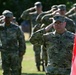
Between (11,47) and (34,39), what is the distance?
222cm

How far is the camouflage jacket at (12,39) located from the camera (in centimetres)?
1237

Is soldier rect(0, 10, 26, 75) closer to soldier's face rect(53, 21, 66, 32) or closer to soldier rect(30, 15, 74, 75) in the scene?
soldier rect(30, 15, 74, 75)

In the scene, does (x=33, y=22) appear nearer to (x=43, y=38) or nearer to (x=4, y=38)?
(x=4, y=38)

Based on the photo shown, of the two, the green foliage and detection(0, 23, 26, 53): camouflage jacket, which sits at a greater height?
the green foliage

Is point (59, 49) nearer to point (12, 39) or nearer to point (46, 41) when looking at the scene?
point (46, 41)

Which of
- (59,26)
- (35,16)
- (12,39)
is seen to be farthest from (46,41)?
(35,16)

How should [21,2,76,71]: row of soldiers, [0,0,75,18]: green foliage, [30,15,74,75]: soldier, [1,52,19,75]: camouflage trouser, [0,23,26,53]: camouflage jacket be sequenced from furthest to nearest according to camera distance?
1. [0,0,75,18]: green foliage
2. [21,2,76,71]: row of soldiers
3. [1,52,19,75]: camouflage trouser
4. [0,23,26,53]: camouflage jacket
5. [30,15,74,75]: soldier

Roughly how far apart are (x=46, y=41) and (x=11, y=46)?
11.4 ft

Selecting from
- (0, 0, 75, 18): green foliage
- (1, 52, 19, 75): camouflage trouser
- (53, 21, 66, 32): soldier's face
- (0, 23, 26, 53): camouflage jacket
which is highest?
(0, 0, 75, 18): green foliage

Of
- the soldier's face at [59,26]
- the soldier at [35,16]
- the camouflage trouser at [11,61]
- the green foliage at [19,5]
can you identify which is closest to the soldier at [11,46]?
the camouflage trouser at [11,61]

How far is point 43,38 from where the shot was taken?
9.28 m

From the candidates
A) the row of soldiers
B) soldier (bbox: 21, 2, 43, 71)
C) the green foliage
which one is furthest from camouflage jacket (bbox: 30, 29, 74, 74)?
the green foliage

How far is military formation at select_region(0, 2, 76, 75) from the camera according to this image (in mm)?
9188

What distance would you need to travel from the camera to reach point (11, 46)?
41.4ft
